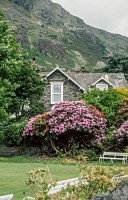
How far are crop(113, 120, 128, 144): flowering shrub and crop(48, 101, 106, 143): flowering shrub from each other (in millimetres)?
1187

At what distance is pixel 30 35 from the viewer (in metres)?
179

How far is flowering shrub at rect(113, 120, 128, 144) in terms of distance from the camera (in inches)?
1233

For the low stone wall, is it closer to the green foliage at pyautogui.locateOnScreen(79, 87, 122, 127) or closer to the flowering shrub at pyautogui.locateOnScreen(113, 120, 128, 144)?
the flowering shrub at pyautogui.locateOnScreen(113, 120, 128, 144)

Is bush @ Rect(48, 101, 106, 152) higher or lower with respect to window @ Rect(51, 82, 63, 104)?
lower

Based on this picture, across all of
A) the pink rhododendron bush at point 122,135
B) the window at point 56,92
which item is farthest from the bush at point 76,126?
the window at point 56,92

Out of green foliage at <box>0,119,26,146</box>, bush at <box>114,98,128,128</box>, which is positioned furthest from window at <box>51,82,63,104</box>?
bush at <box>114,98,128,128</box>

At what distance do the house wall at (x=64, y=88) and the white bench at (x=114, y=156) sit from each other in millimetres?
19874

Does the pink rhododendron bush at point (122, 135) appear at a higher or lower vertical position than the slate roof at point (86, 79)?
lower

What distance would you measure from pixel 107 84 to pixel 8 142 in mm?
20320

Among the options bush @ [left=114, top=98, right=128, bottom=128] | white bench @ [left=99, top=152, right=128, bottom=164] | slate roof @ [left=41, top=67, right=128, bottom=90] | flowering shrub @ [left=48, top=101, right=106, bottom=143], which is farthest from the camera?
slate roof @ [left=41, top=67, right=128, bottom=90]

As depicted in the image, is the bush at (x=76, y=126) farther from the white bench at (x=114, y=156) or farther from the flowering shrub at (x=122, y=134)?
the white bench at (x=114, y=156)

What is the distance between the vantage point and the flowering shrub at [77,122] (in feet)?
105

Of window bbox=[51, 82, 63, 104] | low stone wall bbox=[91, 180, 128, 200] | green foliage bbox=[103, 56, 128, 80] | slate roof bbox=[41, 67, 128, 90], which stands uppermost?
green foliage bbox=[103, 56, 128, 80]

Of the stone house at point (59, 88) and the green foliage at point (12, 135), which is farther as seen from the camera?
the stone house at point (59, 88)
